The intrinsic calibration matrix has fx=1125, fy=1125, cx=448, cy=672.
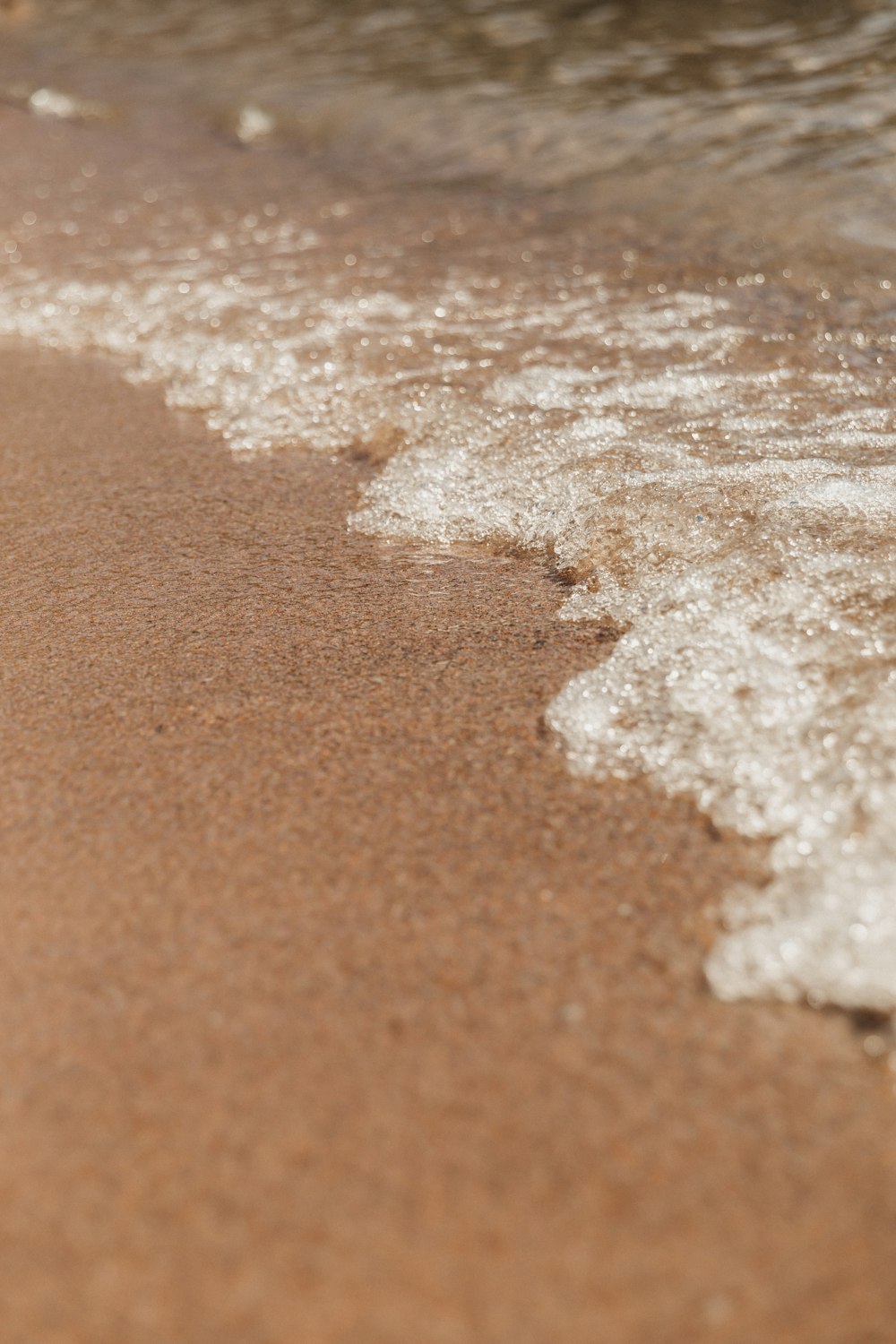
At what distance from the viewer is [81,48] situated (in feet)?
21.5

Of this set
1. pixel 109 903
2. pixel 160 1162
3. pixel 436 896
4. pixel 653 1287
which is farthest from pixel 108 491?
pixel 653 1287

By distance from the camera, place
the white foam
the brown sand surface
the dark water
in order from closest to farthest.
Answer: the brown sand surface
the white foam
the dark water

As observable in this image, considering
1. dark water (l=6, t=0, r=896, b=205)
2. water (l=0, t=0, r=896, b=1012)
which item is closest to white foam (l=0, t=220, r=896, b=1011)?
water (l=0, t=0, r=896, b=1012)

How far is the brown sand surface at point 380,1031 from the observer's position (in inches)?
37.9

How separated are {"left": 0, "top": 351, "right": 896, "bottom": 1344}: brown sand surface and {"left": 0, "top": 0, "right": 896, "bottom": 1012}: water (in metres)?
0.12

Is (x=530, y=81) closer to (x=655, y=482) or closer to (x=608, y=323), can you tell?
(x=608, y=323)

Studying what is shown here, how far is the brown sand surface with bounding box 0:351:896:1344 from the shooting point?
96 cm

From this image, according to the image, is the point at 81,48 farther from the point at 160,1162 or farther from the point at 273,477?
the point at 160,1162

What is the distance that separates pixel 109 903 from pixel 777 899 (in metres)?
0.77

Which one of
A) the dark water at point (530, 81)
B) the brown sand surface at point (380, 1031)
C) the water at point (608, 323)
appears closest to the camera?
the brown sand surface at point (380, 1031)

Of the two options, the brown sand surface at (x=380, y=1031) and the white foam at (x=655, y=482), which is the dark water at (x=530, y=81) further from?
the brown sand surface at (x=380, y=1031)

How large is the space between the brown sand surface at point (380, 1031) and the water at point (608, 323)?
0.12m

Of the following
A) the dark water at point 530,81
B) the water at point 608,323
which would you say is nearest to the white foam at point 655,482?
the water at point 608,323

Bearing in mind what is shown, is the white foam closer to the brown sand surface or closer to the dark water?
the brown sand surface
